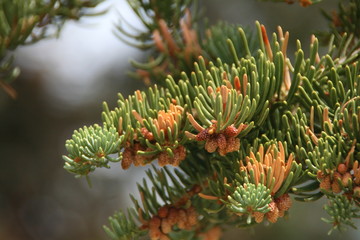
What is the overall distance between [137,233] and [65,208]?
113 centimetres

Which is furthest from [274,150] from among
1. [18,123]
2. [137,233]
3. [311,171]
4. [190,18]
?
[18,123]

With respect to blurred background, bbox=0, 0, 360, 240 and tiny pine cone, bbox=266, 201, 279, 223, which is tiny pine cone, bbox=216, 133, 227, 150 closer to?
tiny pine cone, bbox=266, 201, 279, 223

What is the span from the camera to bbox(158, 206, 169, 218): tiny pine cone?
406 mm

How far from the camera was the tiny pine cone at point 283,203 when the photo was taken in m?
0.33

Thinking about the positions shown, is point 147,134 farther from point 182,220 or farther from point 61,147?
point 61,147

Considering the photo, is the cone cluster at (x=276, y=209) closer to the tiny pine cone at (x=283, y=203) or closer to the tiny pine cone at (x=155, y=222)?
the tiny pine cone at (x=283, y=203)

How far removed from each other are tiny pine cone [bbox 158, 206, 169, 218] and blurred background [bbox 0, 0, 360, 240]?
82 cm

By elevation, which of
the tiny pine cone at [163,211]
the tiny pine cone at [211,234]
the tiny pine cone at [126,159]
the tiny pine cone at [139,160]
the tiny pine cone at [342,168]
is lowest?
the tiny pine cone at [211,234]

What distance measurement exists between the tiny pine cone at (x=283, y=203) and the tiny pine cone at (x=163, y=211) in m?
0.10

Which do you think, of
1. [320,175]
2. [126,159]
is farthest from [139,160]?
[320,175]

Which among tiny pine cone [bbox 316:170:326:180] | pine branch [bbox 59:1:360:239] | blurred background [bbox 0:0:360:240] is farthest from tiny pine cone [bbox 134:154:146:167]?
blurred background [bbox 0:0:360:240]

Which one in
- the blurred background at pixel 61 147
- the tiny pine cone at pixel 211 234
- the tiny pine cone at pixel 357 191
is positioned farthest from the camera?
the blurred background at pixel 61 147

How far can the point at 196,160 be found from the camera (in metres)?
0.41

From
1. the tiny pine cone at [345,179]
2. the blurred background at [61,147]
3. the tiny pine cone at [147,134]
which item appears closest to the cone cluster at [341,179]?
the tiny pine cone at [345,179]
